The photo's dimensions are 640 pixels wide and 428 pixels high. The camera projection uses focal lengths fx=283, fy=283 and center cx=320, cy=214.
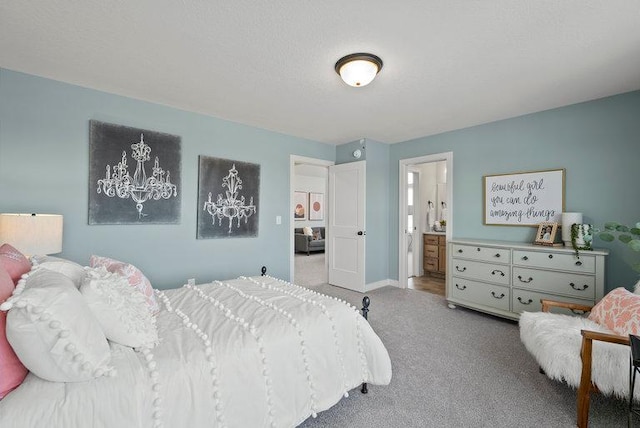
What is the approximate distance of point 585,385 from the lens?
5.31 ft

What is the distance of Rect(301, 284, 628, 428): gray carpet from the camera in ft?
5.58

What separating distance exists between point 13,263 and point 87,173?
1.80m

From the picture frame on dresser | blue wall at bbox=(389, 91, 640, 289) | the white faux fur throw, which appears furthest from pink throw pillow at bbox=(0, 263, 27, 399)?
blue wall at bbox=(389, 91, 640, 289)

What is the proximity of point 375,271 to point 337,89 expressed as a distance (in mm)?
2987

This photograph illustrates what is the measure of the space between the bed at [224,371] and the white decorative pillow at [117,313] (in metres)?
0.05

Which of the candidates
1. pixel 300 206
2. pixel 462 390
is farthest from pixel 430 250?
pixel 300 206

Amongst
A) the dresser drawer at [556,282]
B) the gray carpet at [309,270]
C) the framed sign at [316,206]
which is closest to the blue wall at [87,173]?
the gray carpet at [309,270]

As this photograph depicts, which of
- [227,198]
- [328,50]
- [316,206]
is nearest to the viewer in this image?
[328,50]

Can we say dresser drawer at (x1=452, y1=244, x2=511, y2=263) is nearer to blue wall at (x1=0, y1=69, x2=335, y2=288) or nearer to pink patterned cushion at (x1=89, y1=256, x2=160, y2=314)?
blue wall at (x1=0, y1=69, x2=335, y2=288)

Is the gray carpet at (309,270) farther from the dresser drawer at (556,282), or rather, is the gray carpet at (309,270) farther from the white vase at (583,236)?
the white vase at (583,236)

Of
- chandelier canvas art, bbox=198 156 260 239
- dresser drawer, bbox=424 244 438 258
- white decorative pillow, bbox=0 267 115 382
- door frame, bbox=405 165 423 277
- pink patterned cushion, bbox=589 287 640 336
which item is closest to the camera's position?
white decorative pillow, bbox=0 267 115 382

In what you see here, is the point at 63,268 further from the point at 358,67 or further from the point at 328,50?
the point at 358,67

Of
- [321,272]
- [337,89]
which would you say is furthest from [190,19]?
[321,272]

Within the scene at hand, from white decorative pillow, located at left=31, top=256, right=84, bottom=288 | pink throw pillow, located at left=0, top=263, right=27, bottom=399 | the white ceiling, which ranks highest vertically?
the white ceiling
